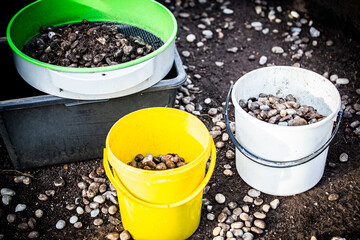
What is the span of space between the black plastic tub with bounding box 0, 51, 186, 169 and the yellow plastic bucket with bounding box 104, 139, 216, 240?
0.32 meters

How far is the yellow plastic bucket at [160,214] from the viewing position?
1.36 meters

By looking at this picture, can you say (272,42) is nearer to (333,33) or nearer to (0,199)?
(333,33)

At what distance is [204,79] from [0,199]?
1248mm

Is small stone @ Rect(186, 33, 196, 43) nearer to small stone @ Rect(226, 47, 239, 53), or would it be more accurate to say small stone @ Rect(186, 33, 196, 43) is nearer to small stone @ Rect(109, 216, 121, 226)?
small stone @ Rect(226, 47, 239, 53)

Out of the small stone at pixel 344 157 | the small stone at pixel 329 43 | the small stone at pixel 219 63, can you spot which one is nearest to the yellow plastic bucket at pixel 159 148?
the small stone at pixel 344 157

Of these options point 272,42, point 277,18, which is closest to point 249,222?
point 272,42

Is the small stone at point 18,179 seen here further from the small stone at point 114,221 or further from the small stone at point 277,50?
the small stone at point 277,50

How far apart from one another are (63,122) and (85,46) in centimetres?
35

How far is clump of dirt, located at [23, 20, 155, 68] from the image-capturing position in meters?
1.69

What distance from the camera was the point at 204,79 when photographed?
91.2 inches

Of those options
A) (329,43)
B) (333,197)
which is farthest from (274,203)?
(329,43)

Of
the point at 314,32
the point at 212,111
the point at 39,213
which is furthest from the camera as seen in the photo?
the point at 314,32

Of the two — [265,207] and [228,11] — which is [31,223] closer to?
[265,207]

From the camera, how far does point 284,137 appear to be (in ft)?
4.85
